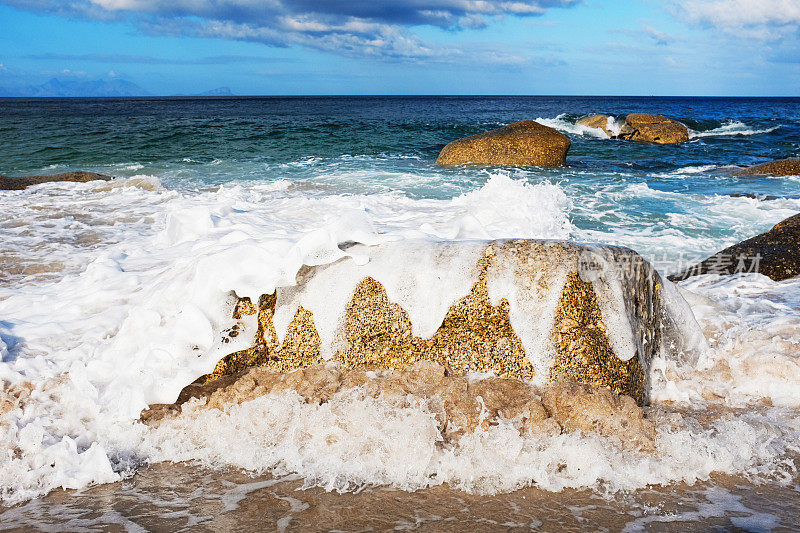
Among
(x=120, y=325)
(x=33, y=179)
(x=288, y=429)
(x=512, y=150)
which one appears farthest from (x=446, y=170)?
(x=288, y=429)

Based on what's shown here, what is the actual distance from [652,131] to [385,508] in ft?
71.9

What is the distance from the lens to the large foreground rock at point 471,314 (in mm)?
2754

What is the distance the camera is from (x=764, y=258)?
5.11m

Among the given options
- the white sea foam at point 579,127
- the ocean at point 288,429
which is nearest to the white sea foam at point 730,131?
the white sea foam at point 579,127

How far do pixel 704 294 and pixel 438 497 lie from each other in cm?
326

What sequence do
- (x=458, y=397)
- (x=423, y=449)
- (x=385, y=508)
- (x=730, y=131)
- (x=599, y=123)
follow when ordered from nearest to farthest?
(x=385, y=508) < (x=423, y=449) < (x=458, y=397) < (x=599, y=123) < (x=730, y=131)

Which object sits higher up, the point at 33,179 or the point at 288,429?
the point at 33,179

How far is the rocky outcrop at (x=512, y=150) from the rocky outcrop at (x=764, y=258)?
26.6 ft

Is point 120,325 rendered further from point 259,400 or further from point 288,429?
point 288,429

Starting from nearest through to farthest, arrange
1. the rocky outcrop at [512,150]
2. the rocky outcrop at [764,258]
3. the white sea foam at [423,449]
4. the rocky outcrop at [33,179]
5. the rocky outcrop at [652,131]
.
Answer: the white sea foam at [423,449] → the rocky outcrop at [764,258] → the rocky outcrop at [33,179] → the rocky outcrop at [512,150] → the rocky outcrop at [652,131]

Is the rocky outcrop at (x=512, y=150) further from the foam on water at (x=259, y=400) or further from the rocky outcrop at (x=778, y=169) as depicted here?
the foam on water at (x=259, y=400)

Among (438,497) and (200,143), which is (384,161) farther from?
(438,497)

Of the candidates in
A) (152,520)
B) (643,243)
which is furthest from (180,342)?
(643,243)

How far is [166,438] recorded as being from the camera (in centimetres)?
252
